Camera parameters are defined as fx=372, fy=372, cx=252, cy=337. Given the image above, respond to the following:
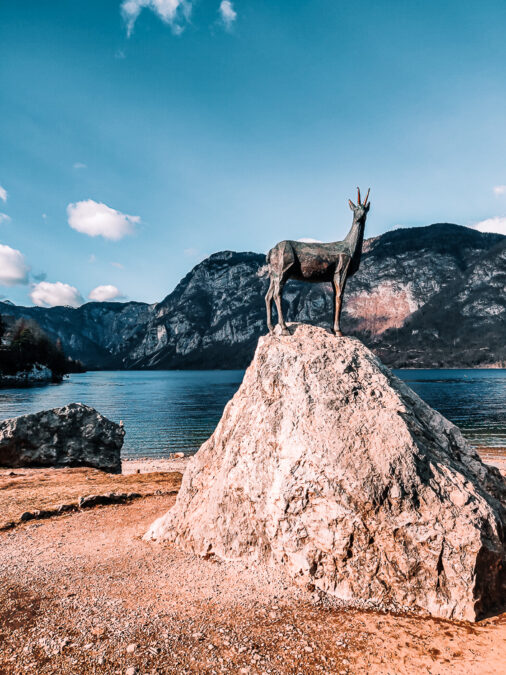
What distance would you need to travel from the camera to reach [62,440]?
22000mm

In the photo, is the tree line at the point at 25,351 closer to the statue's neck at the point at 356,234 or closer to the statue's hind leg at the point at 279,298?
the statue's hind leg at the point at 279,298

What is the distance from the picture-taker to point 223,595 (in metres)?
7.62

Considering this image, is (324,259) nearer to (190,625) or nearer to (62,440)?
(190,625)

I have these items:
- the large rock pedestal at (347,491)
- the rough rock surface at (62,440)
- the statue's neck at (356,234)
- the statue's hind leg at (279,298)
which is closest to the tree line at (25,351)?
the rough rock surface at (62,440)

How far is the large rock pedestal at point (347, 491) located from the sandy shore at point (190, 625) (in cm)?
48

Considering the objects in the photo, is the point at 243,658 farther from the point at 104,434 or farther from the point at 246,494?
the point at 104,434

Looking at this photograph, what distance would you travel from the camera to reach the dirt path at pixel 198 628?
5.73 m

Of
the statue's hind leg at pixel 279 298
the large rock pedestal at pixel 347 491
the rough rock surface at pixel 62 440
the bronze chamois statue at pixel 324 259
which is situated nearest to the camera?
the large rock pedestal at pixel 347 491

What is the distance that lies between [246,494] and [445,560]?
420 cm

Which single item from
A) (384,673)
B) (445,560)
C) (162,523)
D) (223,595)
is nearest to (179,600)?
(223,595)

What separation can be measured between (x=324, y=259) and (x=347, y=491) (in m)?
6.49

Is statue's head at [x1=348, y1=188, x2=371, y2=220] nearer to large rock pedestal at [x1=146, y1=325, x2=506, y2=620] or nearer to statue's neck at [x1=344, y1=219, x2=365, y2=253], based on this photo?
statue's neck at [x1=344, y1=219, x2=365, y2=253]

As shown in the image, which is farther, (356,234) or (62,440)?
(62,440)

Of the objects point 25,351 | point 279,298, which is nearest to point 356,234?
point 279,298
